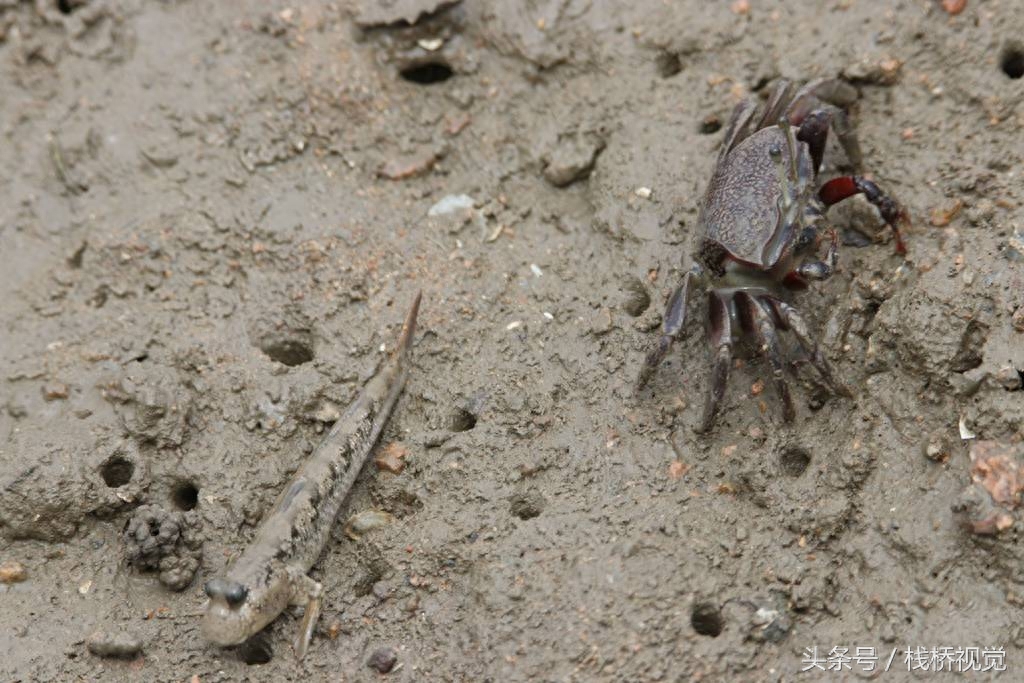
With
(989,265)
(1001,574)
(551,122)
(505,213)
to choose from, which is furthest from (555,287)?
(1001,574)

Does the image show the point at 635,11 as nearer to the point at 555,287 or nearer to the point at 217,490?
the point at 555,287

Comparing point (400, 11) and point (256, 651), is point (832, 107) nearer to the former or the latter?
point (400, 11)

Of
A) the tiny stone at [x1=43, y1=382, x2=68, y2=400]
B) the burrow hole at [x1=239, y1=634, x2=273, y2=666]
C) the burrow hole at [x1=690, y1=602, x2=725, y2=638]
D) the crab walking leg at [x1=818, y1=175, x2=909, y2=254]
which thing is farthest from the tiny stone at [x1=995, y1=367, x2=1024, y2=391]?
the tiny stone at [x1=43, y1=382, x2=68, y2=400]

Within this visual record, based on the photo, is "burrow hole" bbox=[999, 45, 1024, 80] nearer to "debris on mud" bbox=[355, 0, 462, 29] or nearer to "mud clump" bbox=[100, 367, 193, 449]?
"debris on mud" bbox=[355, 0, 462, 29]

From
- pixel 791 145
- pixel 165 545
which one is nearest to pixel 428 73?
pixel 791 145

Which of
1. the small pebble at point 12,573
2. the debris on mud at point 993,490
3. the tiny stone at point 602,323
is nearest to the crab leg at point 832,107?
the tiny stone at point 602,323
